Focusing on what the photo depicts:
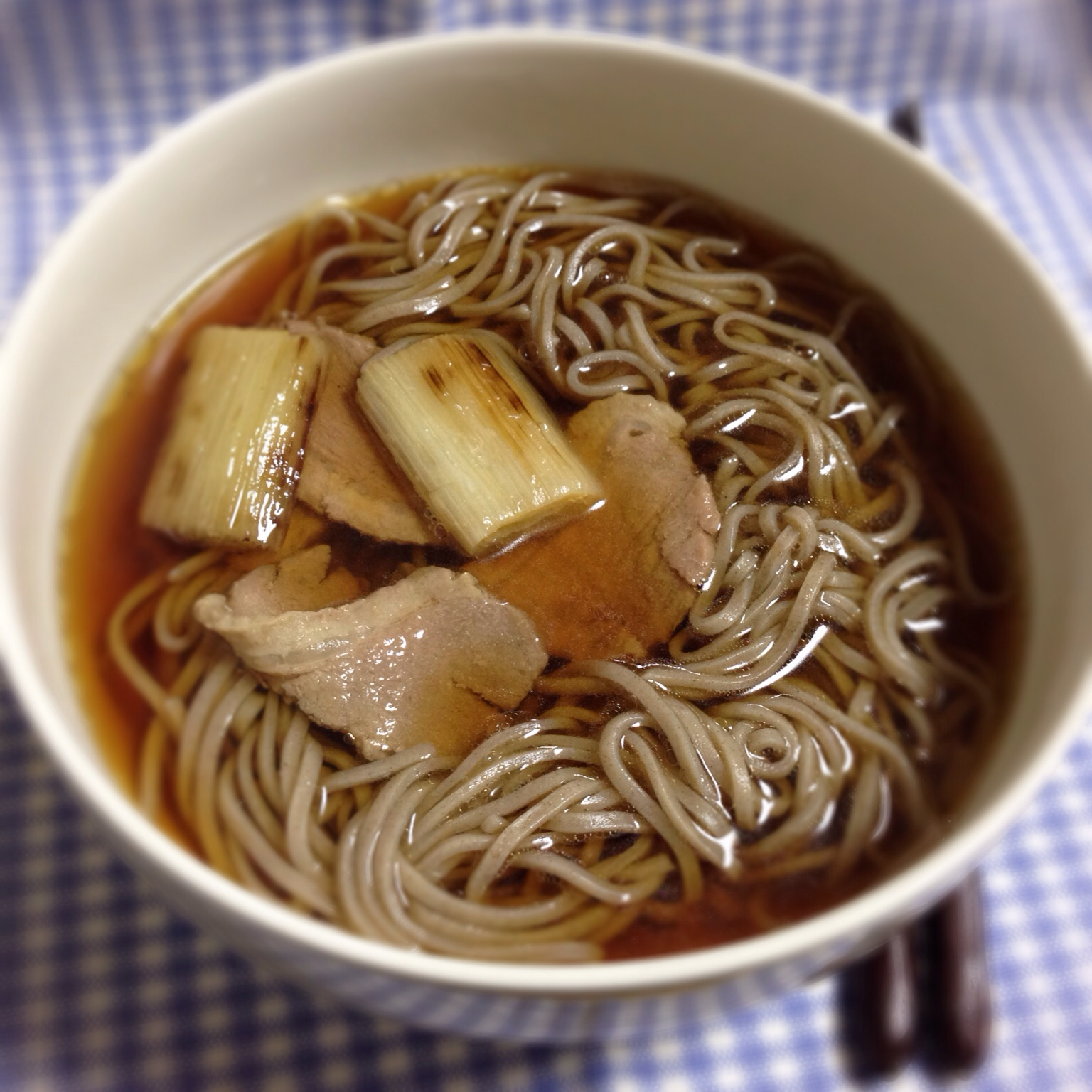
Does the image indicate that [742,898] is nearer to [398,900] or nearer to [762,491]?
[398,900]

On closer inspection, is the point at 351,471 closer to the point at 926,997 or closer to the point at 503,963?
the point at 503,963

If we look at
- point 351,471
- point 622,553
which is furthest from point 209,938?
point 622,553

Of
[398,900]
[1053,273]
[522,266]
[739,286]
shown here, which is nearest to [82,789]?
[398,900]

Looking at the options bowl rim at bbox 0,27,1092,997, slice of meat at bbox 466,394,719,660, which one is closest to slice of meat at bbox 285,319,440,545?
slice of meat at bbox 466,394,719,660

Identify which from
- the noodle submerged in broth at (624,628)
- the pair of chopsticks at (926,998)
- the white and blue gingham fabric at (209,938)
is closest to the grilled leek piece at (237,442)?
the noodle submerged in broth at (624,628)

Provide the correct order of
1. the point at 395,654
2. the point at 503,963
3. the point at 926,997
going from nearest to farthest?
the point at 503,963 < the point at 395,654 < the point at 926,997

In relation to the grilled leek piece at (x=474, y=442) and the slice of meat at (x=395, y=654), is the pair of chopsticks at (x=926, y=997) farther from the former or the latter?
the grilled leek piece at (x=474, y=442)
